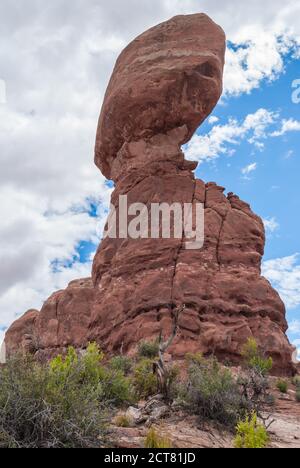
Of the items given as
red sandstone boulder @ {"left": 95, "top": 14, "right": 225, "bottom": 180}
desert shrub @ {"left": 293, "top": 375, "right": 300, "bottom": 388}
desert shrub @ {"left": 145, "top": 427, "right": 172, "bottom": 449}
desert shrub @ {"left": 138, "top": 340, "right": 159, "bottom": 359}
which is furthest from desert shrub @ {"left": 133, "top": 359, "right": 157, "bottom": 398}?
red sandstone boulder @ {"left": 95, "top": 14, "right": 225, "bottom": 180}

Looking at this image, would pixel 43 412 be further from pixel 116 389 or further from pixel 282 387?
pixel 282 387

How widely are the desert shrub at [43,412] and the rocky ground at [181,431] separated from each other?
1.90 ft

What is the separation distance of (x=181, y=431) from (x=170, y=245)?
45.3 feet

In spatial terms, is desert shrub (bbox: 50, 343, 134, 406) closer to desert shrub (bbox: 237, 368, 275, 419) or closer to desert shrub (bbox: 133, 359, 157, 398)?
desert shrub (bbox: 133, 359, 157, 398)

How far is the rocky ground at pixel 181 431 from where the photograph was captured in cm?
674

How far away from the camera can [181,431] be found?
761 centimetres

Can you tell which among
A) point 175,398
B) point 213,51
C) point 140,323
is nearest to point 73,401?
point 175,398

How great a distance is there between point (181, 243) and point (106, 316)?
15.8 feet

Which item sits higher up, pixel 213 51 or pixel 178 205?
pixel 213 51

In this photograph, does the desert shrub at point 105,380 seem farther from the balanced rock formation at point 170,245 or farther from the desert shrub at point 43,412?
the balanced rock formation at point 170,245

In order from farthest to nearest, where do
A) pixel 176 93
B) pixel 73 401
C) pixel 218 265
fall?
pixel 176 93 → pixel 218 265 → pixel 73 401
